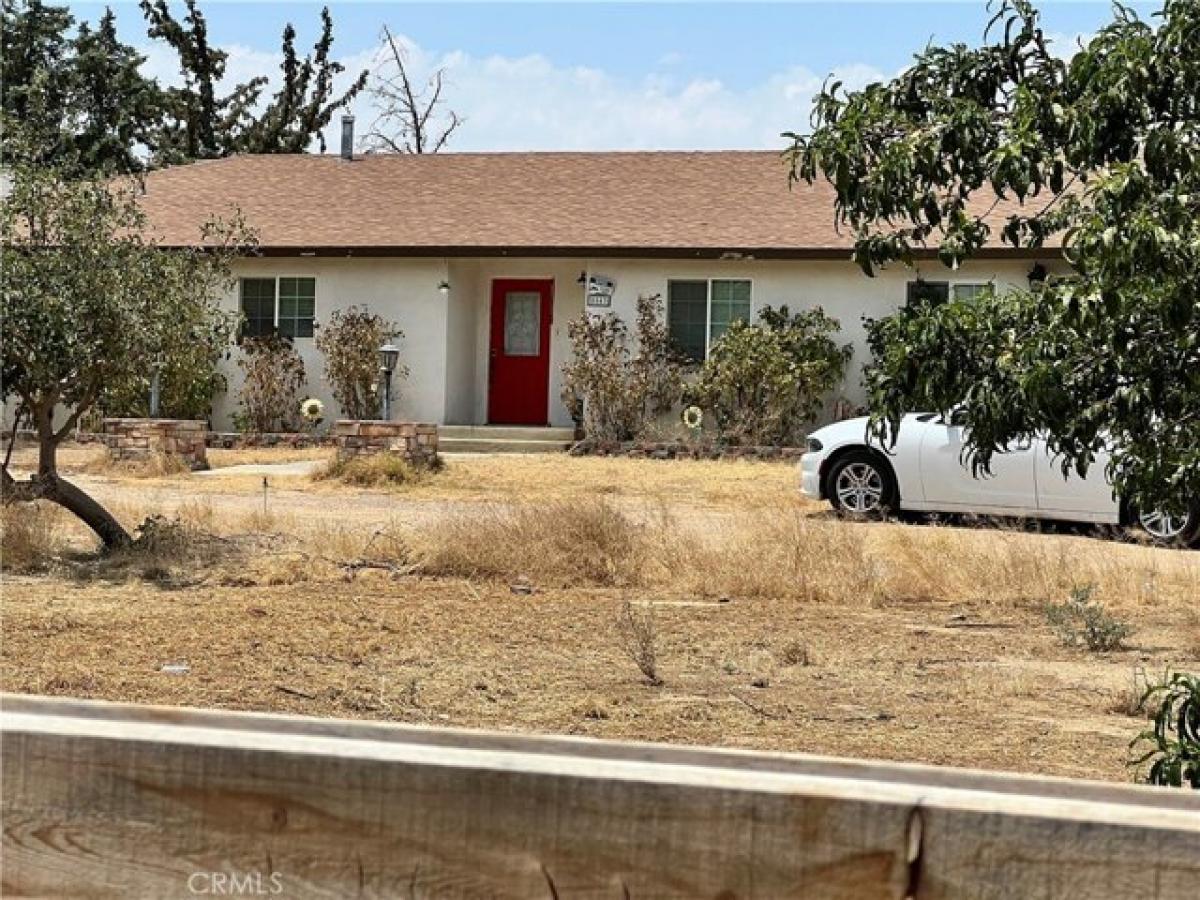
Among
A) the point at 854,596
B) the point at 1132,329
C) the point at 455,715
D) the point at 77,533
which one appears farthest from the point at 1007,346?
the point at 77,533

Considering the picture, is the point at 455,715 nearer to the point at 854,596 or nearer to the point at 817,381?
the point at 854,596

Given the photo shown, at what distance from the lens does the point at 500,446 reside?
24531 mm

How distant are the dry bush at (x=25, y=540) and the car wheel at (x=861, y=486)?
765 cm

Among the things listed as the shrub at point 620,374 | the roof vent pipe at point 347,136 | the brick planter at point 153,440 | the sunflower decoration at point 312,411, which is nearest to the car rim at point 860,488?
the shrub at point 620,374

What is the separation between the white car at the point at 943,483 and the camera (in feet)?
51.3

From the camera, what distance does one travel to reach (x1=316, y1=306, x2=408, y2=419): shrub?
83.3 ft

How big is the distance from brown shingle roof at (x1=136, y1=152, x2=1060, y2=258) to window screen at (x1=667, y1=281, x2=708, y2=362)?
737mm

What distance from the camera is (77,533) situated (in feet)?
46.1

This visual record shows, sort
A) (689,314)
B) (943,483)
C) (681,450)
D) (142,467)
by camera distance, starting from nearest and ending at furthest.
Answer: (943,483), (142,467), (681,450), (689,314)

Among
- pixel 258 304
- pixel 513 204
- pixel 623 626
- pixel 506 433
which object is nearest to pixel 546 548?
pixel 623 626

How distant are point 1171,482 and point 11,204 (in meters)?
10.1

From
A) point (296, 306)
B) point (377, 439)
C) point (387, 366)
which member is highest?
point (296, 306)

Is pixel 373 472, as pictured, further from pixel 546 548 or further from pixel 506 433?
pixel 546 548

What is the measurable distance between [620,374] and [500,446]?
2065 millimetres
